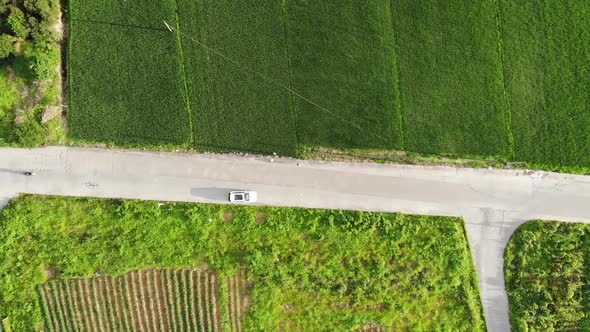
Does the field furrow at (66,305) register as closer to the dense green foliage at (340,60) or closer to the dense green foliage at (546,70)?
the dense green foliage at (340,60)

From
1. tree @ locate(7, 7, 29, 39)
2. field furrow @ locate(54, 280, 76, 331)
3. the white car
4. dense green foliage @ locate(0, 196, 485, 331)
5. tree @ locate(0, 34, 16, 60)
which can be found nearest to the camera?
tree @ locate(0, 34, 16, 60)

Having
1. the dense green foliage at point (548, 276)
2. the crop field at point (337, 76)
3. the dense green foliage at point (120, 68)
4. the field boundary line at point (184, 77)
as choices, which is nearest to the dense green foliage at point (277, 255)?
the dense green foliage at point (548, 276)

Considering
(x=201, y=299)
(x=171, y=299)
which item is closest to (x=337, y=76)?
(x=201, y=299)

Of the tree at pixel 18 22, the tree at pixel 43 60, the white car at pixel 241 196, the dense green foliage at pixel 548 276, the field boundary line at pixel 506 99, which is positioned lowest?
the dense green foliage at pixel 548 276

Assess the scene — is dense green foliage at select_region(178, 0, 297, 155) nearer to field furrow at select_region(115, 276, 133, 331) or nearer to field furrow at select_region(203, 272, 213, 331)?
field furrow at select_region(203, 272, 213, 331)

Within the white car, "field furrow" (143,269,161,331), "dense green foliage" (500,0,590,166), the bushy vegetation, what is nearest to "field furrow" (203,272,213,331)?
"field furrow" (143,269,161,331)

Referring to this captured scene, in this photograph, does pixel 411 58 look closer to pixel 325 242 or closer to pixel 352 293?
pixel 325 242
